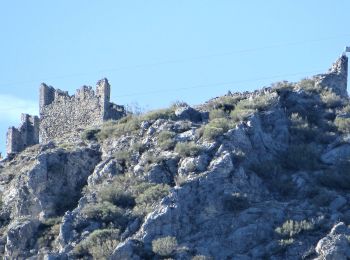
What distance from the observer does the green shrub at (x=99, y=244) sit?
5809 cm

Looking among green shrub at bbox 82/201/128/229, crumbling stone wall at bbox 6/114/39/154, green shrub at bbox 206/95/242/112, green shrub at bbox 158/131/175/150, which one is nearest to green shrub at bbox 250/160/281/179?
green shrub at bbox 158/131/175/150

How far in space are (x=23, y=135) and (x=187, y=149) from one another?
48.5ft

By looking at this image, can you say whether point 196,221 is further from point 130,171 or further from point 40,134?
point 40,134

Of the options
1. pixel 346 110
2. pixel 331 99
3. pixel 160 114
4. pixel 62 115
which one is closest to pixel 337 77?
pixel 331 99

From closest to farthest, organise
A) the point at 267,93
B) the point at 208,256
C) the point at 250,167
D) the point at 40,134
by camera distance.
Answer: the point at 208,256
the point at 250,167
the point at 267,93
the point at 40,134

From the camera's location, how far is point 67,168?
64688mm

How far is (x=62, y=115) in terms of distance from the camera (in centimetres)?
7662

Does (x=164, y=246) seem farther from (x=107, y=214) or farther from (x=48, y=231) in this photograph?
(x=48, y=231)

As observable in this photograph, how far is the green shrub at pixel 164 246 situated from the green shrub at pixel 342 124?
1147 centimetres

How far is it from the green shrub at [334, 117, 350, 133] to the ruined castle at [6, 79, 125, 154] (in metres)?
10.3

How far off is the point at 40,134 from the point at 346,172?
18.0 meters

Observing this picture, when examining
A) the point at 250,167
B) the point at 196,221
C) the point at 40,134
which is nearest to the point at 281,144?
the point at 250,167

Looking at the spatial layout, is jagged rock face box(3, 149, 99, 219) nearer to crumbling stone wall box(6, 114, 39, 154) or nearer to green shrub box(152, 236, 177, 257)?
green shrub box(152, 236, 177, 257)

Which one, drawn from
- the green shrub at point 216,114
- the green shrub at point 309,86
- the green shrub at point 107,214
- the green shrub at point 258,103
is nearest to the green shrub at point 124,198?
the green shrub at point 107,214
